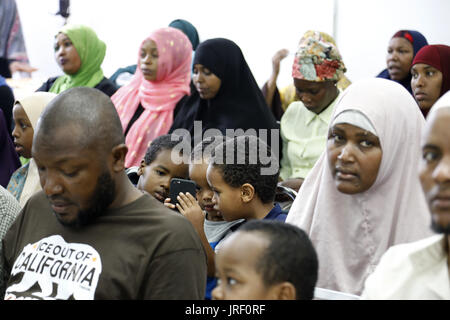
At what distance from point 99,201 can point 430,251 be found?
100cm

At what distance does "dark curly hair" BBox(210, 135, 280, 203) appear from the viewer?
2.75m

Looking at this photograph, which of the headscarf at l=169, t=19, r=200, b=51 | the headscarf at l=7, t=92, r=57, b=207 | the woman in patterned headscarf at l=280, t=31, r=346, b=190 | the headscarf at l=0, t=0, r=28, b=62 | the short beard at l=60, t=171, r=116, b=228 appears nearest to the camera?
the short beard at l=60, t=171, r=116, b=228

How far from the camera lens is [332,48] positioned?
4621 mm

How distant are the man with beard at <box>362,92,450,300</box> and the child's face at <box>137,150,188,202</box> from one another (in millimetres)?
1717

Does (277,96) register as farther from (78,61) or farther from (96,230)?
(96,230)

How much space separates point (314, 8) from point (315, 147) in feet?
6.85

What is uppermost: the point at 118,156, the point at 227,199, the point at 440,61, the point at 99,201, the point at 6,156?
the point at 440,61

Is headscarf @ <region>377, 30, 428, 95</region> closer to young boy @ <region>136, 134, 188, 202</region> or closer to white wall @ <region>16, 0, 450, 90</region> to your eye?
white wall @ <region>16, 0, 450, 90</region>

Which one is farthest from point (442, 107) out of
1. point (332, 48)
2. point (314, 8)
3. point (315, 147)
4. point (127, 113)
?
point (314, 8)

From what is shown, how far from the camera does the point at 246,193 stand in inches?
108

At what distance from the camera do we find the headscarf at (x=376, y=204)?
2.29m

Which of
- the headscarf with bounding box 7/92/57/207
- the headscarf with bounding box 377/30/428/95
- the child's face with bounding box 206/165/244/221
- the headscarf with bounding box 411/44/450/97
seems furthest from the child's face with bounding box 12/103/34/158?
the headscarf with bounding box 377/30/428/95

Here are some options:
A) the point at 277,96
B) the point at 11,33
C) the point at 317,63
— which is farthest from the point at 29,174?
the point at 11,33

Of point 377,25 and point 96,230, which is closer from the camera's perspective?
point 96,230
